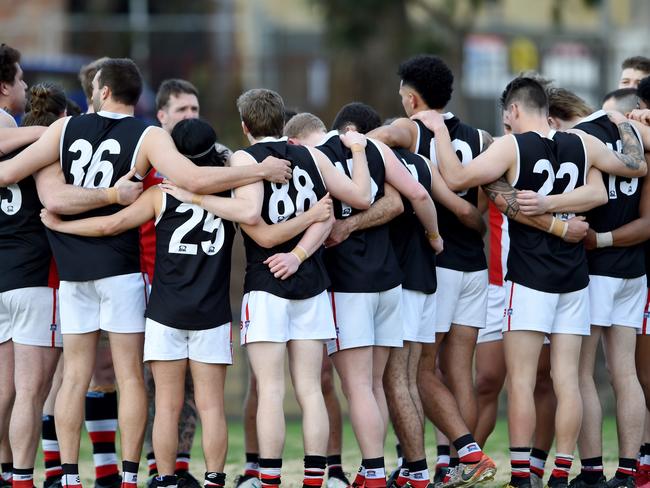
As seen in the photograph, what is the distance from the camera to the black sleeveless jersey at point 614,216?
Answer: 845 cm

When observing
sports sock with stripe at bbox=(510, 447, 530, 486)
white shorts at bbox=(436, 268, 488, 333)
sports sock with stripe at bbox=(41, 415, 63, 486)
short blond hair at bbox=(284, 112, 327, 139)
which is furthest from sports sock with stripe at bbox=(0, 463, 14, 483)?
sports sock with stripe at bbox=(510, 447, 530, 486)

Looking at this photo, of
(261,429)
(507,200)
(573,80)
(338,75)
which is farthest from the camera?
(338,75)

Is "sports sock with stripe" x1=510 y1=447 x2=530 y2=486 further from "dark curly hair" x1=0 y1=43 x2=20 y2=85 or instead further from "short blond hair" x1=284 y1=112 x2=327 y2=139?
"dark curly hair" x1=0 y1=43 x2=20 y2=85

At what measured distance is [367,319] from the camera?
26.0 ft

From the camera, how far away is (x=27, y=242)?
26.3 feet

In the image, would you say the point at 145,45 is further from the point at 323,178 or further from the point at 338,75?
the point at 323,178

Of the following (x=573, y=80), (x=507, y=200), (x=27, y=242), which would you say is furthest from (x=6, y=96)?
(x=573, y=80)

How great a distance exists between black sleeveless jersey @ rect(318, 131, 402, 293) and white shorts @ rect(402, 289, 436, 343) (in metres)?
0.28

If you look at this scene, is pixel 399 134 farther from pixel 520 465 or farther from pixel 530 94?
pixel 520 465

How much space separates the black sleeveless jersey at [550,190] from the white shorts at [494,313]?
519 mm

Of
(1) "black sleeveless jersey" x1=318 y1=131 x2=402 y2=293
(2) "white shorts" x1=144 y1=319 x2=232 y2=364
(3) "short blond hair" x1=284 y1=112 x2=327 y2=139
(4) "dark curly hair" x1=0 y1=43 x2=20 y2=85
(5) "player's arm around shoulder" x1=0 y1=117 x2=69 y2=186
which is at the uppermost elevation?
(4) "dark curly hair" x1=0 y1=43 x2=20 y2=85

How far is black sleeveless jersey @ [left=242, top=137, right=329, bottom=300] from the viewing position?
7637mm

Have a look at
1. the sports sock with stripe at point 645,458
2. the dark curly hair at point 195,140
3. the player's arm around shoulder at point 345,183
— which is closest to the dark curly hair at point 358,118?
the player's arm around shoulder at point 345,183

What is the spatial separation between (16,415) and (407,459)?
8.24 feet
